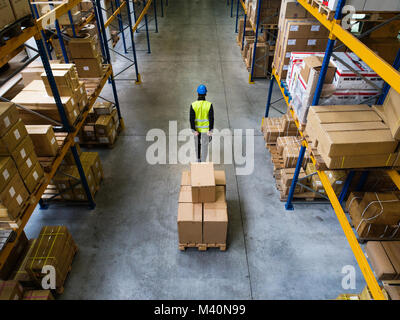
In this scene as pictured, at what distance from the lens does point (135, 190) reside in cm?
701

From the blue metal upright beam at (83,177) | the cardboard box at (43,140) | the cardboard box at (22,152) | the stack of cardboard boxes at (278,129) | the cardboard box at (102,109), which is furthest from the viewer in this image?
the cardboard box at (102,109)

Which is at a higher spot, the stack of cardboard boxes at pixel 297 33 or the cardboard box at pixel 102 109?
the stack of cardboard boxes at pixel 297 33

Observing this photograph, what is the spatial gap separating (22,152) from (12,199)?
690 mm

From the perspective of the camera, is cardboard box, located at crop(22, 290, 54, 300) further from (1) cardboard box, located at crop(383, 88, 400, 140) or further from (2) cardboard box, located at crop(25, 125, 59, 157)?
(1) cardboard box, located at crop(383, 88, 400, 140)

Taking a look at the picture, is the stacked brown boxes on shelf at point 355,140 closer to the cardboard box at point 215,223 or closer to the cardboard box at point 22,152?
the cardboard box at point 215,223

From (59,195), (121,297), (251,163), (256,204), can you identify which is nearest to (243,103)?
(251,163)

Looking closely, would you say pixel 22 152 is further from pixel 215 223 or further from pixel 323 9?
pixel 323 9

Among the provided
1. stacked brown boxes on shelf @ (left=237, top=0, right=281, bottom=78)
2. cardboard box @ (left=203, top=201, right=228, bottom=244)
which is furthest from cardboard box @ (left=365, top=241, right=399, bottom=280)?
stacked brown boxes on shelf @ (left=237, top=0, right=281, bottom=78)

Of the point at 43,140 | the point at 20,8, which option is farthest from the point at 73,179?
the point at 20,8

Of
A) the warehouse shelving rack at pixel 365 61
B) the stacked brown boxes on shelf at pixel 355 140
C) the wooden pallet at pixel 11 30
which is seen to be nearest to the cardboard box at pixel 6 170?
the wooden pallet at pixel 11 30

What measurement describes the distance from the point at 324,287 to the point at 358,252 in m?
1.55

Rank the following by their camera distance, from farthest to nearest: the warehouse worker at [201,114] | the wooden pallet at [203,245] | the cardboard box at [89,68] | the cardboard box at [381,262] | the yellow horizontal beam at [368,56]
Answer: the cardboard box at [89,68]
the warehouse worker at [201,114]
the wooden pallet at [203,245]
the cardboard box at [381,262]
the yellow horizontal beam at [368,56]

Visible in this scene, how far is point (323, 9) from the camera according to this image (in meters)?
4.61

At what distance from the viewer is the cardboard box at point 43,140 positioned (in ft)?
15.9
